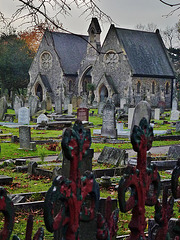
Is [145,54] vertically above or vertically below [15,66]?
above

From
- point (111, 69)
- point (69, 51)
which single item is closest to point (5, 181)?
point (111, 69)

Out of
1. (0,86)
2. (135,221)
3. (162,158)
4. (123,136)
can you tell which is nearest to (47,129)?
(123,136)

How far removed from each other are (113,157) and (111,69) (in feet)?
131

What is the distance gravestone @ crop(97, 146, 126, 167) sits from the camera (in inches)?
464

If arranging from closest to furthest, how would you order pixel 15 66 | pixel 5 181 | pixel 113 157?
pixel 5 181
pixel 113 157
pixel 15 66

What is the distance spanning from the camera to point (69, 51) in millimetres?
58156

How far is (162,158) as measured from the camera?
1328 centimetres

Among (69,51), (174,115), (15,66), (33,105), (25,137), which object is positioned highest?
(69,51)

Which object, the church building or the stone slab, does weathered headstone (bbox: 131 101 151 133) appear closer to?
the stone slab

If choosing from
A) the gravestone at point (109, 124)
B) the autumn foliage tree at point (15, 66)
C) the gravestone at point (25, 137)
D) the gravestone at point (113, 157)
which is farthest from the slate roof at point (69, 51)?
the gravestone at point (113, 157)

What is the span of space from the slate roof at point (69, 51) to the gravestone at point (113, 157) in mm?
43318

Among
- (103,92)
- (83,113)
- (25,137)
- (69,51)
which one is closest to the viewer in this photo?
(25,137)

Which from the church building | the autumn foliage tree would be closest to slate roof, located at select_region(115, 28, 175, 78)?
the church building

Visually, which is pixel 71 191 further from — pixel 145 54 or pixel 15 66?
pixel 15 66
